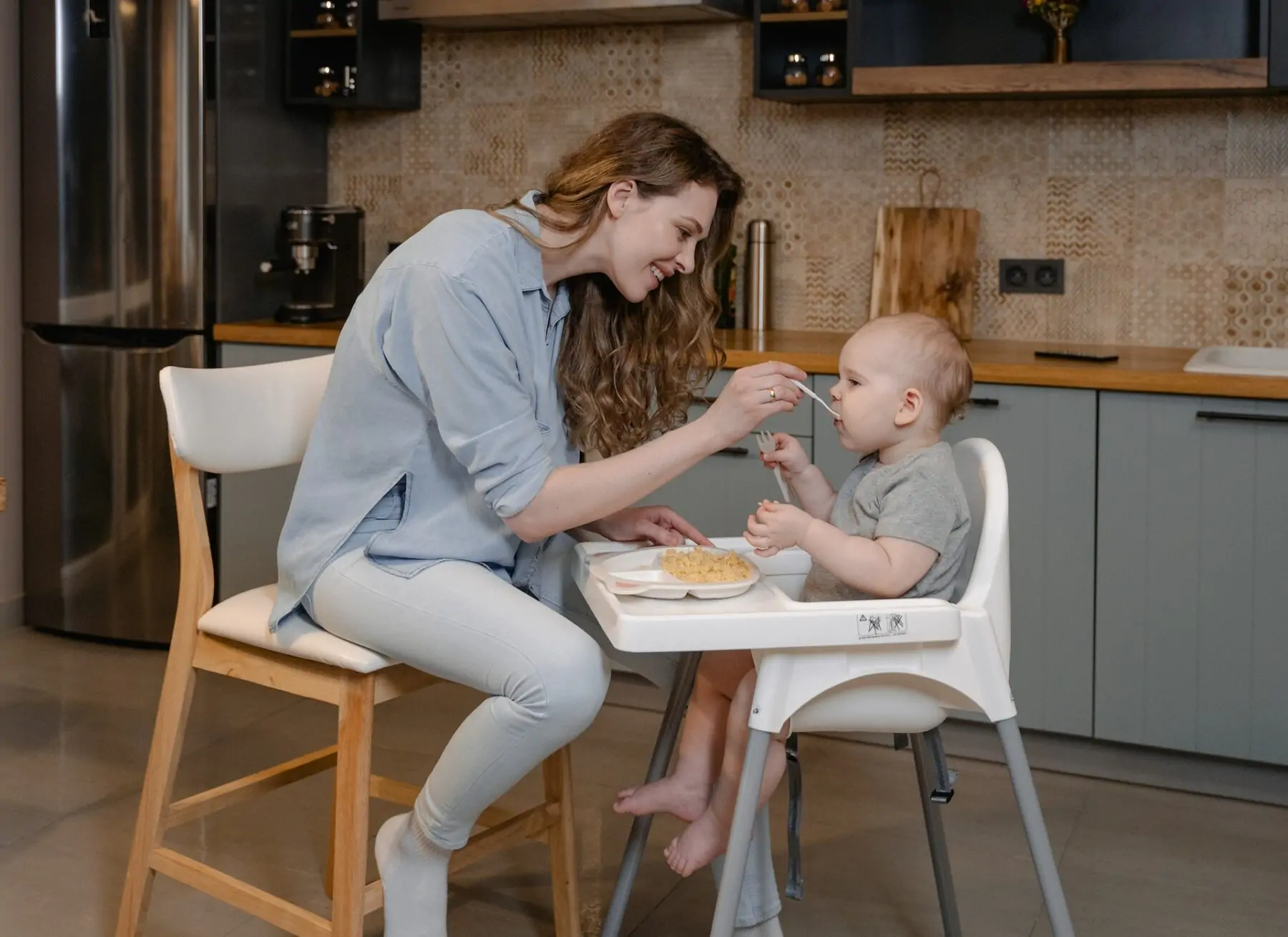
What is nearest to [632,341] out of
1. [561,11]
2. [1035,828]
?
[1035,828]

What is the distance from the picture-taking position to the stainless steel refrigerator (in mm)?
3557

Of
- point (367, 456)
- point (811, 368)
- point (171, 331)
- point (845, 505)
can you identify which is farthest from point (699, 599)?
point (171, 331)

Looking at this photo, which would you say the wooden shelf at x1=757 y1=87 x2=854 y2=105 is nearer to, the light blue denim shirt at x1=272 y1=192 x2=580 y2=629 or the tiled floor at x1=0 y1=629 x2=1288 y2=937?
the tiled floor at x1=0 y1=629 x2=1288 y2=937

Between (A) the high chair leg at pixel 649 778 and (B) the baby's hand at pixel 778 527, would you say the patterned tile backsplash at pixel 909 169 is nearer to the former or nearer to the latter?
(A) the high chair leg at pixel 649 778

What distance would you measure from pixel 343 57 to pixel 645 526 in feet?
7.58

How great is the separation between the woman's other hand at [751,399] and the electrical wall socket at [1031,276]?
6.21ft

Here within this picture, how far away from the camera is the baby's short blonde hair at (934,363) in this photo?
1798 mm

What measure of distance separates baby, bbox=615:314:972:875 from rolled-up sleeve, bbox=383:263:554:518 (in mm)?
282

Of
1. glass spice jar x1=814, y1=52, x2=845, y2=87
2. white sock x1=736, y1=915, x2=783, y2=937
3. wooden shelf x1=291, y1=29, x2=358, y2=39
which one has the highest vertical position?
wooden shelf x1=291, y1=29, x2=358, y2=39

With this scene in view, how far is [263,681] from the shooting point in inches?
76.3

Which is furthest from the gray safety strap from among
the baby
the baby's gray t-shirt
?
the baby's gray t-shirt

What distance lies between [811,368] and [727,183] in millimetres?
1116

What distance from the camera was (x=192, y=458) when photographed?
6.41ft

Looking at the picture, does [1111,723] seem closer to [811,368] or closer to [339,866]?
[811,368]
